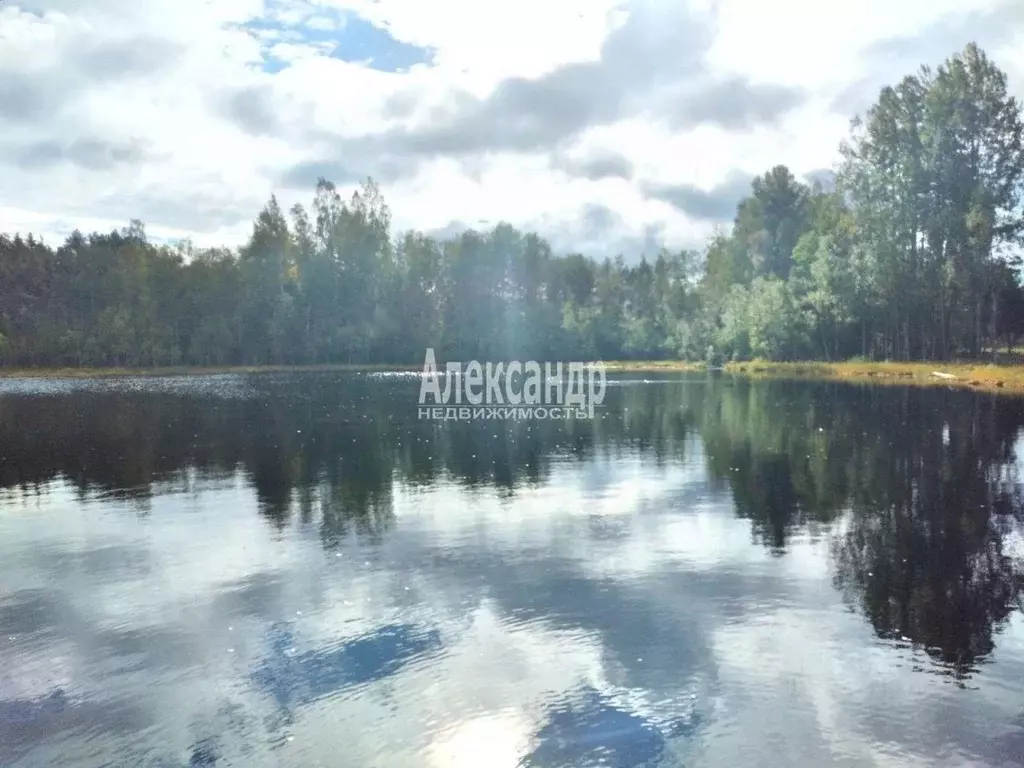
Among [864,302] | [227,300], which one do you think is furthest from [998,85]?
[227,300]

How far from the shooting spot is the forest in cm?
6391

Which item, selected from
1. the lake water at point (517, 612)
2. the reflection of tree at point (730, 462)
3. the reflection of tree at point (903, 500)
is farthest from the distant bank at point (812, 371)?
the lake water at point (517, 612)

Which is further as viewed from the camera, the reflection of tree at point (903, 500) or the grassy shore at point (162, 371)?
the grassy shore at point (162, 371)

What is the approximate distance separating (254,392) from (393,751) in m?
57.1

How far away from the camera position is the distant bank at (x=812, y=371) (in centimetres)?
5556

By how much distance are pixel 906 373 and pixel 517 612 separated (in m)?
63.2

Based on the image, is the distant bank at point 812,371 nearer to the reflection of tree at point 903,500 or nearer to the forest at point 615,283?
the forest at point 615,283

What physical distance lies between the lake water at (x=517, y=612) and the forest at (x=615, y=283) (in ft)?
159

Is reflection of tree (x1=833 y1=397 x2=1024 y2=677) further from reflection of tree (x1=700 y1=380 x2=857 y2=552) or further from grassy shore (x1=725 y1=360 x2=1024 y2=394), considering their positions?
grassy shore (x1=725 y1=360 x2=1024 y2=394)

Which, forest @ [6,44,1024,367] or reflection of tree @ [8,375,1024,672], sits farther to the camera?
forest @ [6,44,1024,367]

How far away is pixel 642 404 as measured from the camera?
1791 inches

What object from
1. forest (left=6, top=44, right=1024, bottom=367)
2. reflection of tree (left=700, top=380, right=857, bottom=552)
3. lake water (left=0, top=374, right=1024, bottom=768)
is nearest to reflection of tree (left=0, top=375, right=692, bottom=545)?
lake water (left=0, top=374, right=1024, bottom=768)

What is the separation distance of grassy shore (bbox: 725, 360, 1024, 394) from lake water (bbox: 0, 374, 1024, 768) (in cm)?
3474

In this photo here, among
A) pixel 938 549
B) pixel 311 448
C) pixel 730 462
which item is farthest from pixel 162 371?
pixel 938 549
